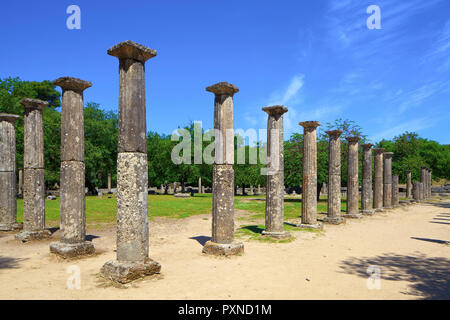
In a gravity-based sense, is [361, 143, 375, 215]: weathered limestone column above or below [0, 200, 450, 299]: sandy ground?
above

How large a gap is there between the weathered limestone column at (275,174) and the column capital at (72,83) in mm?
6057

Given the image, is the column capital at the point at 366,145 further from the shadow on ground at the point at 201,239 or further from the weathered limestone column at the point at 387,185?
the shadow on ground at the point at 201,239

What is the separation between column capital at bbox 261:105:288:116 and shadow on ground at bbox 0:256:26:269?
28.8 ft

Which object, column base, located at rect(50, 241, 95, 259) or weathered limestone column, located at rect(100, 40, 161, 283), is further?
column base, located at rect(50, 241, 95, 259)

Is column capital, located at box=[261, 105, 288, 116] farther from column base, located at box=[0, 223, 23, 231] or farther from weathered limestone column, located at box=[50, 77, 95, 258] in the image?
column base, located at box=[0, 223, 23, 231]

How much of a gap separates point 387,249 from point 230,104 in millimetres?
6771

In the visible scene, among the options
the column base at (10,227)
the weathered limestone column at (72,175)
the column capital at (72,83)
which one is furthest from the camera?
the column base at (10,227)

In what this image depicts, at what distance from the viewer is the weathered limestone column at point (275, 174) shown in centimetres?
1055

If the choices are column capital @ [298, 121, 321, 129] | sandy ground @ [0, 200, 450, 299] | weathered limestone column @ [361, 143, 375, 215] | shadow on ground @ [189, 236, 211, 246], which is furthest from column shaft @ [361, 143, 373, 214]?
shadow on ground @ [189, 236, 211, 246]

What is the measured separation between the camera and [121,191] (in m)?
6.14

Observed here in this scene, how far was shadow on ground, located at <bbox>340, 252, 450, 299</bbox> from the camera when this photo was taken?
554cm

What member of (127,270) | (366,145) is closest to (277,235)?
(127,270)

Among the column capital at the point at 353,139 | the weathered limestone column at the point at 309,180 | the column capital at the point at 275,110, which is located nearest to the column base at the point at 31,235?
the column capital at the point at 275,110
